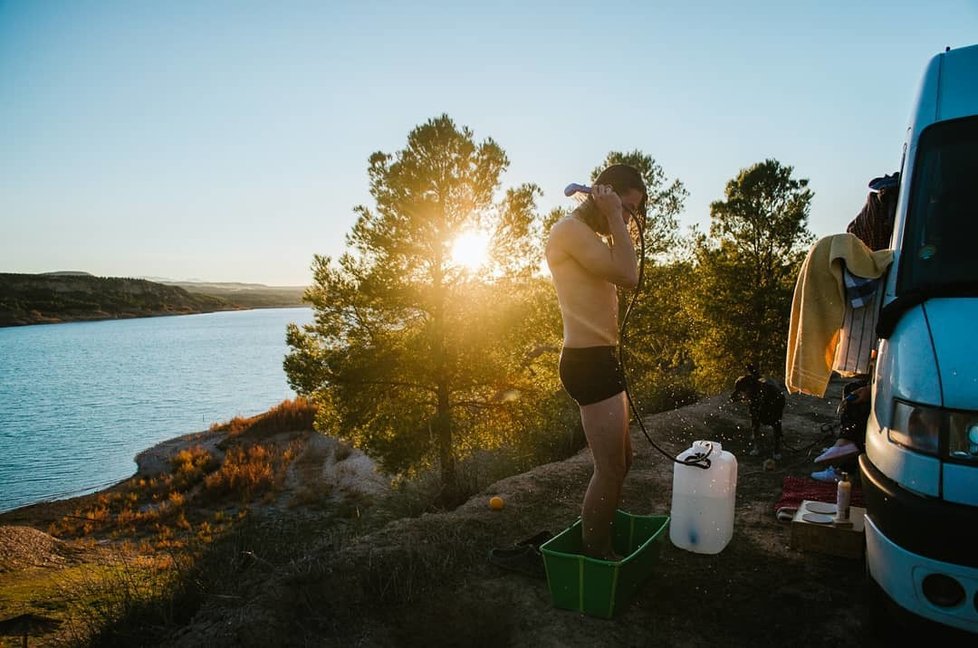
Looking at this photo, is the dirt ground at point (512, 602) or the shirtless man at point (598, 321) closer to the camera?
the shirtless man at point (598, 321)

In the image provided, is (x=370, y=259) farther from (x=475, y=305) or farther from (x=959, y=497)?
(x=959, y=497)

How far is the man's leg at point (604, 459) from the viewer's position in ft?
9.79

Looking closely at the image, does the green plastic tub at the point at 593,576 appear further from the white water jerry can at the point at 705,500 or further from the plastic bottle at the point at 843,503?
the plastic bottle at the point at 843,503

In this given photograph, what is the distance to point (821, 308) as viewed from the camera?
323cm

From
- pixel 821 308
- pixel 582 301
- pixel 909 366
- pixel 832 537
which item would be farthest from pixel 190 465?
pixel 909 366

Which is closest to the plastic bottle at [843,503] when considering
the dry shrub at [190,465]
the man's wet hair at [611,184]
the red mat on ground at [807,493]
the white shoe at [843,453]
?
the white shoe at [843,453]

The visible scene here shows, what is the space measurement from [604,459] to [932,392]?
152cm

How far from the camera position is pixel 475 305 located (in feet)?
39.7

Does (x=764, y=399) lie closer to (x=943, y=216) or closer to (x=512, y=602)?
(x=943, y=216)

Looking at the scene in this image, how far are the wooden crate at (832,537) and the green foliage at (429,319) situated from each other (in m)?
7.84

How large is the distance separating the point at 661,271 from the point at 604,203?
1505cm

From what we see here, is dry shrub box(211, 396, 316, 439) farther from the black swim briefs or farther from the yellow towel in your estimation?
the yellow towel

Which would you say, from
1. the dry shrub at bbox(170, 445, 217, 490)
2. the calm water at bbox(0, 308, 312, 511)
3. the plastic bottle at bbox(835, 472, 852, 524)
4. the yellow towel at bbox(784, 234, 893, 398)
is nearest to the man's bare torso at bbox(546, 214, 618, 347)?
the yellow towel at bbox(784, 234, 893, 398)

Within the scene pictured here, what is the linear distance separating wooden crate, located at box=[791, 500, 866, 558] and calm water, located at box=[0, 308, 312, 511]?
27117 millimetres
